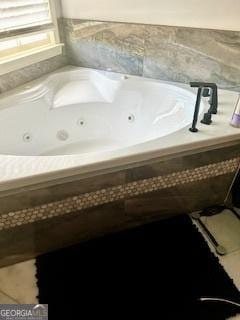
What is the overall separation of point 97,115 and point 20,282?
1.28 meters

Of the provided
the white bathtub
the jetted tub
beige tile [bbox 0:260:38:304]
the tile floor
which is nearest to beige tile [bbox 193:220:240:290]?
the tile floor

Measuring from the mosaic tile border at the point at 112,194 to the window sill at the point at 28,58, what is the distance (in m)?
1.02

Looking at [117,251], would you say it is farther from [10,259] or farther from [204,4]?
[204,4]

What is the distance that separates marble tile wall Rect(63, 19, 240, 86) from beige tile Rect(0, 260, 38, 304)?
157 centimetres

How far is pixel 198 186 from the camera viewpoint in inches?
61.4

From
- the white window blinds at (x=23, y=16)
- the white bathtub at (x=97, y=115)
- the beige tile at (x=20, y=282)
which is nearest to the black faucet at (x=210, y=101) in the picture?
the white bathtub at (x=97, y=115)

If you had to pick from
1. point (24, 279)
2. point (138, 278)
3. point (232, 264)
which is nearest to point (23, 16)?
point (24, 279)

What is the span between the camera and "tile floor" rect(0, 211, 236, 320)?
129 cm

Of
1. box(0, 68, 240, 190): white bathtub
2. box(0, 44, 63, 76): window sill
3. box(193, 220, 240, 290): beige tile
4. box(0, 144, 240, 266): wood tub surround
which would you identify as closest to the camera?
box(0, 144, 240, 266): wood tub surround

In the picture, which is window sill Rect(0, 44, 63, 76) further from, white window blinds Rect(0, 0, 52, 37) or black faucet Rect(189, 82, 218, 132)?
black faucet Rect(189, 82, 218, 132)

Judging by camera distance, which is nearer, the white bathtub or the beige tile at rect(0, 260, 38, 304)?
the beige tile at rect(0, 260, 38, 304)

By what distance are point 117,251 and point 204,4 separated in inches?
63.9

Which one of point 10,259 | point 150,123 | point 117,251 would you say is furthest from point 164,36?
point 10,259

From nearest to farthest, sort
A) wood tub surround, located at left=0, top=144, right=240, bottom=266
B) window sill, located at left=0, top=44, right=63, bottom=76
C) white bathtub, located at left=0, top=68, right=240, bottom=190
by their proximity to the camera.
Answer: wood tub surround, located at left=0, top=144, right=240, bottom=266 < white bathtub, located at left=0, top=68, right=240, bottom=190 < window sill, located at left=0, top=44, right=63, bottom=76
